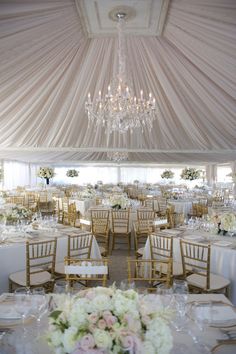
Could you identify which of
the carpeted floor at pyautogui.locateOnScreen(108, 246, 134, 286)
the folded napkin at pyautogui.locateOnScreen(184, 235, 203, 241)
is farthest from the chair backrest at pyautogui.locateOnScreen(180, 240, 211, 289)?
the carpeted floor at pyautogui.locateOnScreen(108, 246, 134, 286)

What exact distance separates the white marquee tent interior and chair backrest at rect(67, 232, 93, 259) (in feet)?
9.85

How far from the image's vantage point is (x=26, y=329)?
2.42m

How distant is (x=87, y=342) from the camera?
1681 millimetres

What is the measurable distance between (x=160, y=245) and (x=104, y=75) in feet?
12.1

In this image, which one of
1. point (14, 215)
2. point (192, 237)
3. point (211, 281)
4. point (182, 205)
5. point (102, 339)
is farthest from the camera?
point (182, 205)

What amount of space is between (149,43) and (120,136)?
16.7 feet

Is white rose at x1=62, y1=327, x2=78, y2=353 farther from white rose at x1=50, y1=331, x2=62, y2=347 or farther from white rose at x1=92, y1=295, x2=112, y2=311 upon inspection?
white rose at x1=92, y1=295, x2=112, y2=311

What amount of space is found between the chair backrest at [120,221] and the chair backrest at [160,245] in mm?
3001

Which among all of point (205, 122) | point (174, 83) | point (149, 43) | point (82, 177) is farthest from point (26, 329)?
point (82, 177)

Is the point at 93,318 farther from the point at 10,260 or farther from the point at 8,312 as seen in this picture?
the point at 10,260

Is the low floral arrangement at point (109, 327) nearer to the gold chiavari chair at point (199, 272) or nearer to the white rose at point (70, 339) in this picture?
the white rose at point (70, 339)

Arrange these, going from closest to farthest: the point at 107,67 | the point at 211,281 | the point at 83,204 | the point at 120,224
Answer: the point at 211,281
the point at 107,67
the point at 120,224
the point at 83,204

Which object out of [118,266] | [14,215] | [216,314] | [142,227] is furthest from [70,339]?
[142,227]

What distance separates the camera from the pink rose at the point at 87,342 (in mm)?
1673
